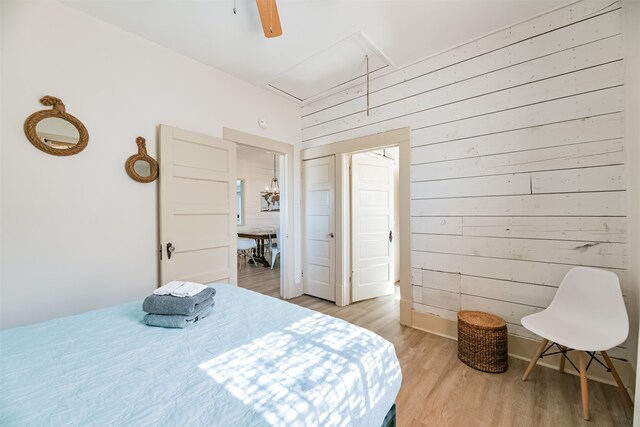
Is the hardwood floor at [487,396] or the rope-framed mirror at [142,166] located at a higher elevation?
the rope-framed mirror at [142,166]

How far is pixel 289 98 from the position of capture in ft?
11.7

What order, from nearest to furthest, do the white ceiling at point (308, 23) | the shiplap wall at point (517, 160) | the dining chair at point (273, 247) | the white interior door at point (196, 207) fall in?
the shiplap wall at point (517, 160)
the white ceiling at point (308, 23)
the white interior door at point (196, 207)
the dining chair at point (273, 247)

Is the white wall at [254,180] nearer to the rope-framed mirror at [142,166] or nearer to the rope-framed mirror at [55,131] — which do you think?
the rope-framed mirror at [142,166]

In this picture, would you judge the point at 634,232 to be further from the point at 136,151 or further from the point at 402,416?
the point at 136,151

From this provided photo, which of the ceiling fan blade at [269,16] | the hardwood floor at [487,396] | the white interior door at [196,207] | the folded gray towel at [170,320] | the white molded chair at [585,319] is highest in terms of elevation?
the ceiling fan blade at [269,16]

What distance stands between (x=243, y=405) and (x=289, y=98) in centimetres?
357

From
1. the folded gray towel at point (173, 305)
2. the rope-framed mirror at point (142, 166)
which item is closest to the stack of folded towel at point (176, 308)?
the folded gray towel at point (173, 305)

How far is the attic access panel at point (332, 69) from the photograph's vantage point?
2467 mm

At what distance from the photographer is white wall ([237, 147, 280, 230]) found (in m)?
6.68

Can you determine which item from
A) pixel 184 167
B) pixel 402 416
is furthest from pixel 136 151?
pixel 402 416

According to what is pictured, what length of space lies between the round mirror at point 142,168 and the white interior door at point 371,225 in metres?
2.33

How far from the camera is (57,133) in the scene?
6.13 ft

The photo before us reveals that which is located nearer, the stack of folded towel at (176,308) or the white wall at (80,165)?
the stack of folded towel at (176,308)

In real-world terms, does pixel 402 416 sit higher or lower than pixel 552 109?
lower
